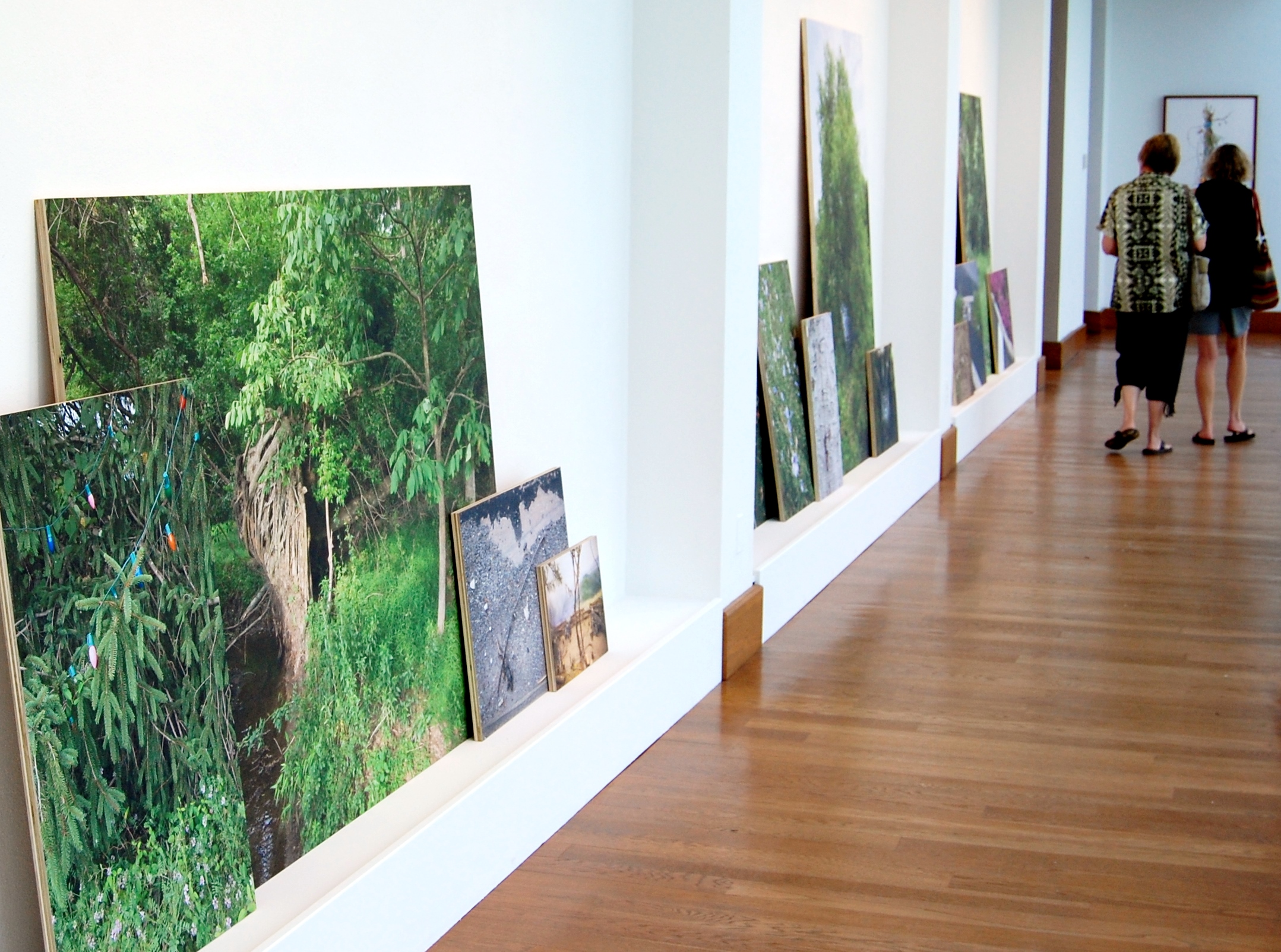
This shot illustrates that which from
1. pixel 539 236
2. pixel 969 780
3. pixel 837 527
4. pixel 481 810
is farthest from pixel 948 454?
pixel 481 810

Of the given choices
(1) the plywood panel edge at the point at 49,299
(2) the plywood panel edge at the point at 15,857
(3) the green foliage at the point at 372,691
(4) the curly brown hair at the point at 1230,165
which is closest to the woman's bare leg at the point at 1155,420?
(4) the curly brown hair at the point at 1230,165

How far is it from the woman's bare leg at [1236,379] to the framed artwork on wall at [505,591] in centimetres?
718

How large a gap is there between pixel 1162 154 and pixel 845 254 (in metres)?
2.92

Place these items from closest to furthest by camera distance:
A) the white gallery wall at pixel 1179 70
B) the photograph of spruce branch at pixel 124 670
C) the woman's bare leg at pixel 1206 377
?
the photograph of spruce branch at pixel 124 670 → the woman's bare leg at pixel 1206 377 → the white gallery wall at pixel 1179 70

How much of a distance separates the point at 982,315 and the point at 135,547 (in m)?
9.61

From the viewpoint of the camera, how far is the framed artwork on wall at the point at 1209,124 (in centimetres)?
1777

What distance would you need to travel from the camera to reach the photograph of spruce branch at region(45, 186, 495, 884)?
9.25 ft

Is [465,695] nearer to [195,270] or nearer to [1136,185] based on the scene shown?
[195,270]

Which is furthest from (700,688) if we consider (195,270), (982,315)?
(982,315)

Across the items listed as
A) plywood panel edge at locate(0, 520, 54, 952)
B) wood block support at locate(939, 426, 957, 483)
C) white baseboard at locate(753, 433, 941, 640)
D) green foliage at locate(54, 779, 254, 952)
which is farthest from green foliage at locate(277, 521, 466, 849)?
wood block support at locate(939, 426, 957, 483)

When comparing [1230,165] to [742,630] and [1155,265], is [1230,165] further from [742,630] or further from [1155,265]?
[742,630]

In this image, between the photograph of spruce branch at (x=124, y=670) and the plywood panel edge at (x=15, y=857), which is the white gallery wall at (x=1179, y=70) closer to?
the photograph of spruce branch at (x=124, y=670)

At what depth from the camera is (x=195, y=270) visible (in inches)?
116

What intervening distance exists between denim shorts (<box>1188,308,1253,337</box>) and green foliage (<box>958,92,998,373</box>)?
171 cm
